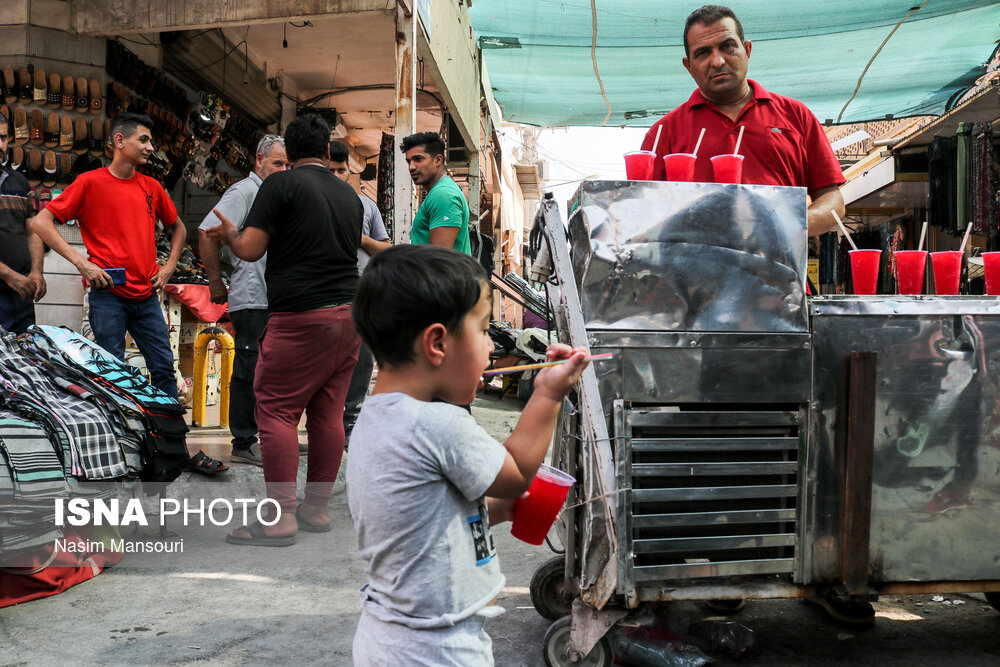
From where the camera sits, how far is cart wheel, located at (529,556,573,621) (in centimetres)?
257

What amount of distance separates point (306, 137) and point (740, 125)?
6.86 feet

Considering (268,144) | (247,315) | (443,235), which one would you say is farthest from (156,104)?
(443,235)

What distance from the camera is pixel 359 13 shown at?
5.65 meters

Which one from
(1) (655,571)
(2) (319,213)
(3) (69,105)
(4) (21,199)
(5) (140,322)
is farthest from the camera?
(3) (69,105)

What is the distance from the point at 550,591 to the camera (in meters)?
2.59

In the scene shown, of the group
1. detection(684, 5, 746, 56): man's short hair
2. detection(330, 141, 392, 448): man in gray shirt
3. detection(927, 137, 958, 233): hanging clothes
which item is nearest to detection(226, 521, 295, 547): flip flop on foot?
detection(330, 141, 392, 448): man in gray shirt

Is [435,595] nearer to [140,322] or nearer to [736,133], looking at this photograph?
[736,133]

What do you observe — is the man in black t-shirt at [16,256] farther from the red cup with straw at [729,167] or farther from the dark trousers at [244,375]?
the red cup with straw at [729,167]

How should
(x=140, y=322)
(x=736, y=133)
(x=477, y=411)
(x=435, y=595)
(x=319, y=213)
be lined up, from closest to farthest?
(x=435, y=595) < (x=736, y=133) < (x=319, y=213) < (x=140, y=322) < (x=477, y=411)

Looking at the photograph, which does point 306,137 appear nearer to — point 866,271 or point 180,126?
point 866,271

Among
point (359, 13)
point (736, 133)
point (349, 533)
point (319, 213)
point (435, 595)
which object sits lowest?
point (349, 533)

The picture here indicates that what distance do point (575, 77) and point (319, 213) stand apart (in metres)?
6.67

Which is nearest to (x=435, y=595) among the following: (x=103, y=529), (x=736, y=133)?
(x=736, y=133)

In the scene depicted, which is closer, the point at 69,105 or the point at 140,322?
the point at 140,322
